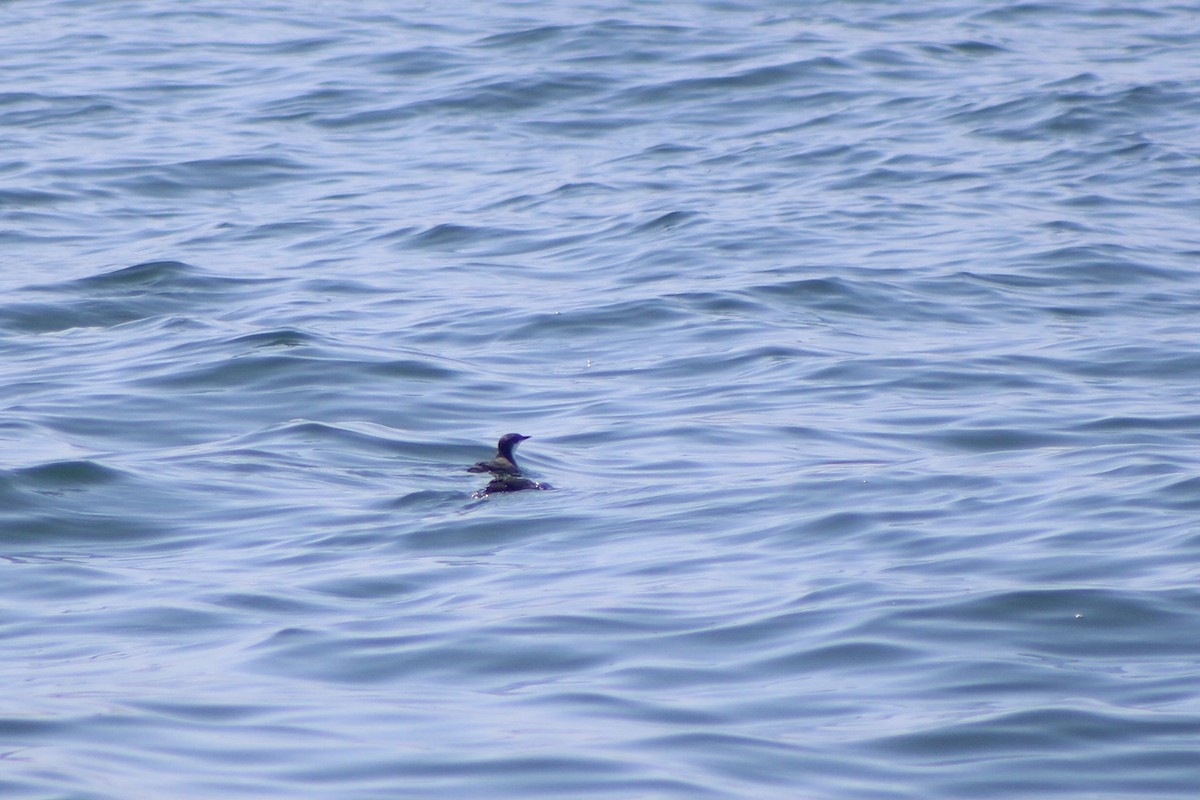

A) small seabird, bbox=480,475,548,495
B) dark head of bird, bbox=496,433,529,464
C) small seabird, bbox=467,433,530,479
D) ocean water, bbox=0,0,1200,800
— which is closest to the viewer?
ocean water, bbox=0,0,1200,800

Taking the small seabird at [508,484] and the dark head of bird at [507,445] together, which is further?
the dark head of bird at [507,445]

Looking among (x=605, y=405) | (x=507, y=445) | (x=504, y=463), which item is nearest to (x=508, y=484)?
(x=504, y=463)

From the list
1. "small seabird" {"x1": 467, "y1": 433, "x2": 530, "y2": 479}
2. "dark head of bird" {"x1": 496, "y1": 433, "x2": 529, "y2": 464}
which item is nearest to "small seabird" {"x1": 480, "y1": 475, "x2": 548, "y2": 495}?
"small seabird" {"x1": 467, "y1": 433, "x2": 530, "y2": 479}

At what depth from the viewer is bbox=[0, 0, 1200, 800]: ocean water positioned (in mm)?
5438

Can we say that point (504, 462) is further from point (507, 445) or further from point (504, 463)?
point (507, 445)

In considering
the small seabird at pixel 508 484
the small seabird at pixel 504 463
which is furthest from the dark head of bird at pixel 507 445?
the small seabird at pixel 508 484

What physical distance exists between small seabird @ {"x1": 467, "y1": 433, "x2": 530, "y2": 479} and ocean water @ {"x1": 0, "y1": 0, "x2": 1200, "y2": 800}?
197 mm

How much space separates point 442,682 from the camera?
5.92 m

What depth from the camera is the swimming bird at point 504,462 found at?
8.33 m

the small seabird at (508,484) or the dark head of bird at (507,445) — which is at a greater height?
the dark head of bird at (507,445)

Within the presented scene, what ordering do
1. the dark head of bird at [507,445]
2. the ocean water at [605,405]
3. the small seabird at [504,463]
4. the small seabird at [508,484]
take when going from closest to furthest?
the ocean water at [605,405] < the small seabird at [508,484] < the small seabird at [504,463] < the dark head of bird at [507,445]

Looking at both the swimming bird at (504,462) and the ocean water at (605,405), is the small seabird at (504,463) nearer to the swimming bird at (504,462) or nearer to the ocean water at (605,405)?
the swimming bird at (504,462)

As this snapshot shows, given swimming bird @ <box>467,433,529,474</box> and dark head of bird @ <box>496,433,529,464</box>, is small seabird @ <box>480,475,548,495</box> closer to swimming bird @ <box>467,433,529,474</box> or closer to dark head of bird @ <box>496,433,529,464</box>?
swimming bird @ <box>467,433,529,474</box>

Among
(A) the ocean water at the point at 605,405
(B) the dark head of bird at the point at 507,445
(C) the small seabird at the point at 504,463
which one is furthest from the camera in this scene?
(B) the dark head of bird at the point at 507,445
